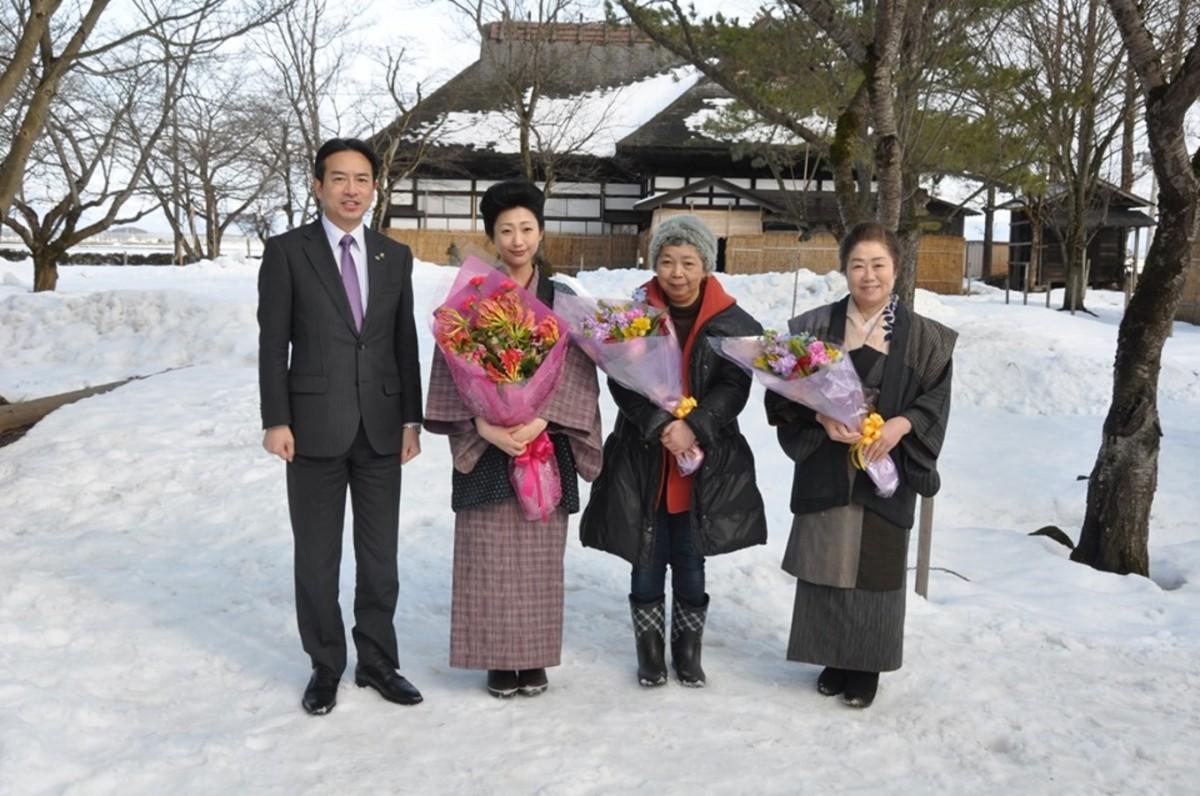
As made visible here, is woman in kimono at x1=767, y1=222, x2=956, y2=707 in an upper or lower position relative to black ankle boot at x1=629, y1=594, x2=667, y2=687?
upper

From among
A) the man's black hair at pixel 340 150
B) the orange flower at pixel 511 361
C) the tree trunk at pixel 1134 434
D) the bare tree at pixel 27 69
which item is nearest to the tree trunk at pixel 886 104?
the tree trunk at pixel 1134 434

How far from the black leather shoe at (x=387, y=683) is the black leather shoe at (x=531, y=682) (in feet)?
1.14

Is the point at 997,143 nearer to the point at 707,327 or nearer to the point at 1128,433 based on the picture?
the point at 1128,433

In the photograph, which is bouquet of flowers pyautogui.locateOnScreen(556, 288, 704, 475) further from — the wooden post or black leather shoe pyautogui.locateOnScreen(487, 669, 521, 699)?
the wooden post

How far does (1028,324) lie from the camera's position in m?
14.6

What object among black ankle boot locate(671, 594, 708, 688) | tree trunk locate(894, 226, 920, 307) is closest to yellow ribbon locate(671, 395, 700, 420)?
black ankle boot locate(671, 594, 708, 688)

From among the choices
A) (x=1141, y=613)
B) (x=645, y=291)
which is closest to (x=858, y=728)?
(x=645, y=291)

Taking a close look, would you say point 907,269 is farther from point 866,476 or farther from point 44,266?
point 44,266

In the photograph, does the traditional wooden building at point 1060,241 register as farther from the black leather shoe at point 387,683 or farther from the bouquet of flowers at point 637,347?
the black leather shoe at point 387,683

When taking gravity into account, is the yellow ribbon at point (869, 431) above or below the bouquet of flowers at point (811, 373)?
below

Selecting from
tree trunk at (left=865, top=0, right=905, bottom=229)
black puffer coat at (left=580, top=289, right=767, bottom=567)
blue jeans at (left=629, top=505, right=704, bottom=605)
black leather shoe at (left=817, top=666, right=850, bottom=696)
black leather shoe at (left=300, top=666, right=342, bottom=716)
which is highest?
tree trunk at (left=865, top=0, right=905, bottom=229)

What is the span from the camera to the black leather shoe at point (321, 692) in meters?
3.37

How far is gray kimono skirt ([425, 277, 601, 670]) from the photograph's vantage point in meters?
3.54

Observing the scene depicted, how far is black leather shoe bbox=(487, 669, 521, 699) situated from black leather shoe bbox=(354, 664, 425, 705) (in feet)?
0.81
